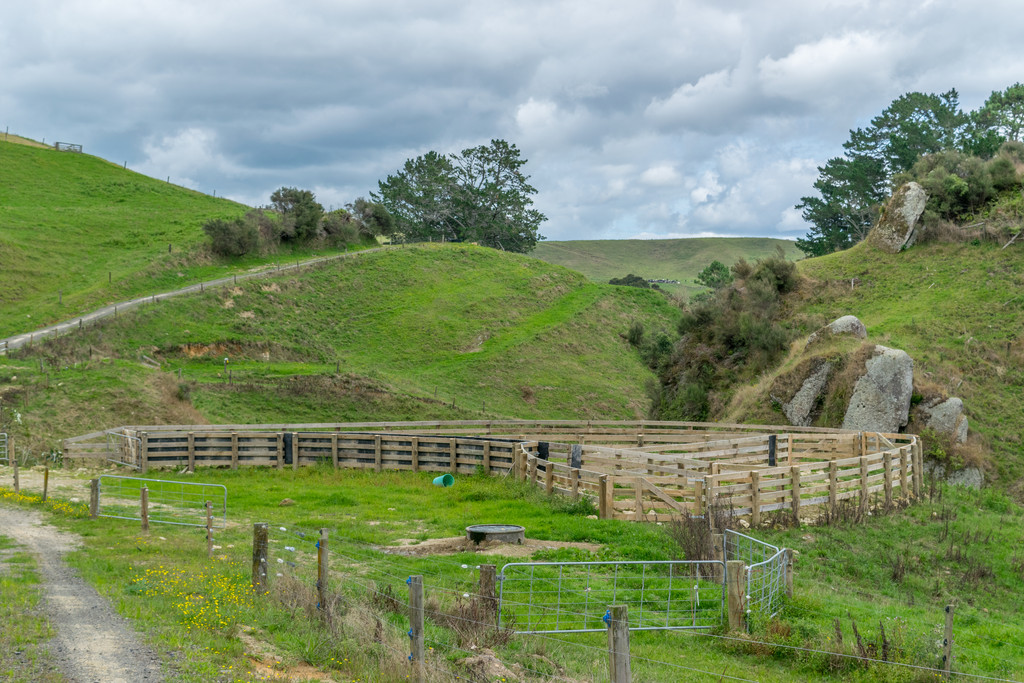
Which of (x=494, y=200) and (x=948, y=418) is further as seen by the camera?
(x=494, y=200)

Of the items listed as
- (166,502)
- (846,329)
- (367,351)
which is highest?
(846,329)

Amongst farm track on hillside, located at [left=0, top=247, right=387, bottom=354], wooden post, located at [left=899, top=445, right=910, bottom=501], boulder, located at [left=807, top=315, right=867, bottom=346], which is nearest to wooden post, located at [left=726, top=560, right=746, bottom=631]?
wooden post, located at [left=899, top=445, right=910, bottom=501]

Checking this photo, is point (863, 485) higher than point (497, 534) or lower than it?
higher

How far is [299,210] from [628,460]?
64.3 m

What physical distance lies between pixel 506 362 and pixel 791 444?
36565mm

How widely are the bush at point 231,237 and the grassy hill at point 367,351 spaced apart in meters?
6.36

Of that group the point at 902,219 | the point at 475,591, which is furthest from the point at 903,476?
the point at 902,219

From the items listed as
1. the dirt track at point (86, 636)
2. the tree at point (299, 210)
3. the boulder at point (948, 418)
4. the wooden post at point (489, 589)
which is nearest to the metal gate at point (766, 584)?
the wooden post at point (489, 589)

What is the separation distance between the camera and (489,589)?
946cm

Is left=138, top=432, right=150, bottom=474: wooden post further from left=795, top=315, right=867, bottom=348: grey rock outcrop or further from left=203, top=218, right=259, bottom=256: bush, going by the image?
left=203, top=218, right=259, bottom=256: bush

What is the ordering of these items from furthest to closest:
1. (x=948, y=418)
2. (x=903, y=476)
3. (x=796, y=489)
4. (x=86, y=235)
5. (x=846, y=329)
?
(x=86, y=235)
(x=846, y=329)
(x=948, y=418)
(x=903, y=476)
(x=796, y=489)

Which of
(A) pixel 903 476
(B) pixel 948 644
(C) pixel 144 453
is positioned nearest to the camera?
(B) pixel 948 644

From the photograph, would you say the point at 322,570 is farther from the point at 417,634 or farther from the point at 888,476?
the point at 888,476

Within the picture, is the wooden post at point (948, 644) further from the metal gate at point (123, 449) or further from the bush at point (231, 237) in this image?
the bush at point (231, 237)
